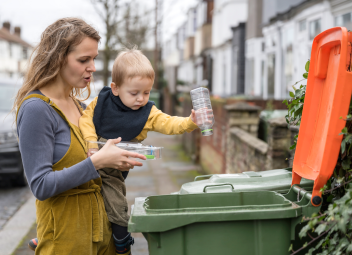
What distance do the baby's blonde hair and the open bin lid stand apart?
862mm

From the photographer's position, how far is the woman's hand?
1757 mm

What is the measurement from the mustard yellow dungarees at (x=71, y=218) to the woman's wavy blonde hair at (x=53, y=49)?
0.12 m

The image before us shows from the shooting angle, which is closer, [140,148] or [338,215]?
[338,215]

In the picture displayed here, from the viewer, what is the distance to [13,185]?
7.44 metres

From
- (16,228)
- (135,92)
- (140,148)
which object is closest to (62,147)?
(140,148)

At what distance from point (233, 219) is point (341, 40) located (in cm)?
90

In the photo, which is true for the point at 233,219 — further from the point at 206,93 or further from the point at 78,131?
the point at 78,131

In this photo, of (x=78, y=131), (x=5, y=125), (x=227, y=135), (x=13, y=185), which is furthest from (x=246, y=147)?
(x=13, y=185)

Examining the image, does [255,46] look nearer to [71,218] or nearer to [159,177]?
[159,177]

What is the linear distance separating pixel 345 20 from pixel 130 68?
316 inches

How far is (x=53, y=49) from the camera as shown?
1.86 meters

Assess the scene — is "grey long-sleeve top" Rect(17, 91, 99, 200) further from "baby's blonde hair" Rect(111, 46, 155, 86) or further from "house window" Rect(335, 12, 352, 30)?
"house window" Rect(335, 12, 352, 30)

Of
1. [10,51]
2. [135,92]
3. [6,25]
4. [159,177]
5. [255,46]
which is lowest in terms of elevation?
[159,177]

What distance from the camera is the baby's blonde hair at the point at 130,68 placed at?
7.01 feet
